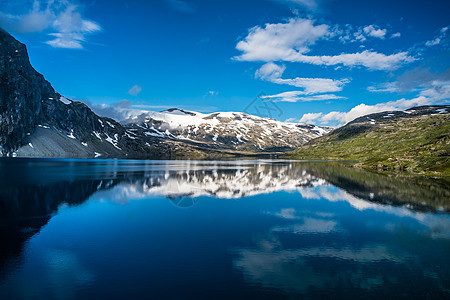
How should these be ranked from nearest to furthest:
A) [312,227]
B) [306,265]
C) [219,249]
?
[306,265]
[219,249]
[312,227]

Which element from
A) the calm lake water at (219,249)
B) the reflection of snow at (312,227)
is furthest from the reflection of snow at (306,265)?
the reflection of snow at (312,227)

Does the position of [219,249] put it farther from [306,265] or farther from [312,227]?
[312,227]

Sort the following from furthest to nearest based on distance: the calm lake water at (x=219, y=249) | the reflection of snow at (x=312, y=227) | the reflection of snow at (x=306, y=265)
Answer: the reflection of snow at (x=312, y=227) < the reflection of snow at (x=306, y=265) < the calm lake water at (x=219, y=249)

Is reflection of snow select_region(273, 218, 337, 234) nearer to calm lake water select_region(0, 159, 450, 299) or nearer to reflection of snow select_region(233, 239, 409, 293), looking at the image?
calm lake water select_region(0, 159, 450, 299)

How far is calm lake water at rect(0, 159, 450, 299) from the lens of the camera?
60.5 feet

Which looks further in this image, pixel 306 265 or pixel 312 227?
pixel 312 227

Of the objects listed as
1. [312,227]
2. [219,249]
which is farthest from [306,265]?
[312,227]

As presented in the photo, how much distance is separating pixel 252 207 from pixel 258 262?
24.9 meters

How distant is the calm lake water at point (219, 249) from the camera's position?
18.5 m

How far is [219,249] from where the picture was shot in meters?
26.2

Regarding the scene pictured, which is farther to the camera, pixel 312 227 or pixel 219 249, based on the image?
pixel 312 227

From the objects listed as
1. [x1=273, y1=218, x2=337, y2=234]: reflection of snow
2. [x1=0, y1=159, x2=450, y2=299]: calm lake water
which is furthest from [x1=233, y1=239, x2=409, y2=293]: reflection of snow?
[x1=273, y1=218, x2=337, y2=234]: reflection of snow

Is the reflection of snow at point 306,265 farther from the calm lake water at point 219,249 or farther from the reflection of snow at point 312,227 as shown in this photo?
the reflection of snow at point 312,227

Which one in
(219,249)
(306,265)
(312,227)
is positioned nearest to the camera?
(306,265)
